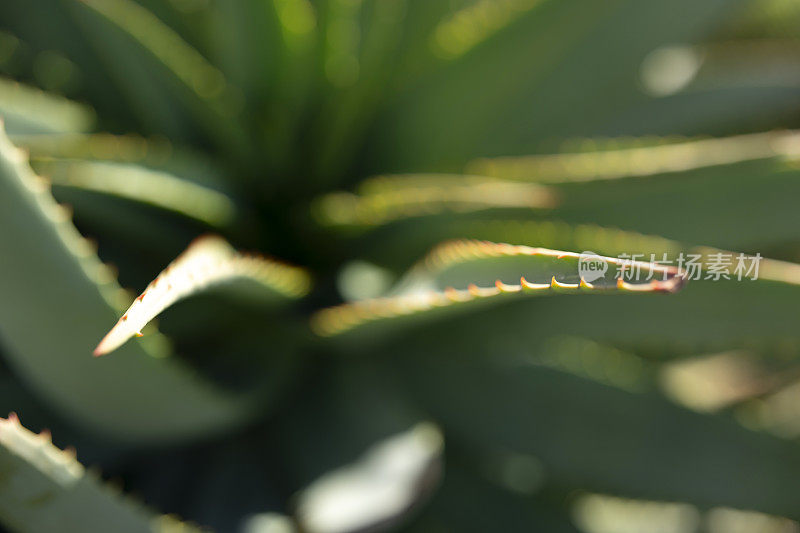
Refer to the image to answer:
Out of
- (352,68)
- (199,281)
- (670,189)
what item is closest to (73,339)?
(199,281)

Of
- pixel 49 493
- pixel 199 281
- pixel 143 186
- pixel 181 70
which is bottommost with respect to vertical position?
pixel 49 493

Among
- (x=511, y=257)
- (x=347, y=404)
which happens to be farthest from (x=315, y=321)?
(x=511, y=257)

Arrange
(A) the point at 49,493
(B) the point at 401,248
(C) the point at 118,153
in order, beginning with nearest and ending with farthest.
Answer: (A) the point at 49,493 → (C) the point at 118,153 → (B) the point at 401,248

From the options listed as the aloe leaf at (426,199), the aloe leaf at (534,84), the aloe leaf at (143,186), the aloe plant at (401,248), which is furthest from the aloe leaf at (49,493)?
the aloe leaf at (534,84)

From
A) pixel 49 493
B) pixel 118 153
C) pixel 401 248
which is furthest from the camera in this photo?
pixel 401 248

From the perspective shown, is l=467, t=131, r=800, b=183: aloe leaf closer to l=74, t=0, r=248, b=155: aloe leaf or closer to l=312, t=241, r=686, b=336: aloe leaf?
l=312, t=241, r=686, b=336: aloe leaf

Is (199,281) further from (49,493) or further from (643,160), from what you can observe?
(643,160)
